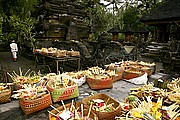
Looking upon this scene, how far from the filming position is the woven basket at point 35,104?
2.22m

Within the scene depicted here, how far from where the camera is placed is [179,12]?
11234 millimetres

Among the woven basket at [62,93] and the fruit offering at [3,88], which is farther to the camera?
the fruit offering at [3,88]

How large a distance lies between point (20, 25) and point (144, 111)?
12252 mm

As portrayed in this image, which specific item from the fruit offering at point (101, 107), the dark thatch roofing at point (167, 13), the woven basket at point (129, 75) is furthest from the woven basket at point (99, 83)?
the dark thatch roofing at point (167, 13)

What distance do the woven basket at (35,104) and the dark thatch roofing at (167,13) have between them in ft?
37.4

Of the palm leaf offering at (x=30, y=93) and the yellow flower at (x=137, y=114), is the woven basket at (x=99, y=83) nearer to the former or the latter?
the palm leaf offering at (x=30, y=93)

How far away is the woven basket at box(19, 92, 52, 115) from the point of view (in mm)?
2223

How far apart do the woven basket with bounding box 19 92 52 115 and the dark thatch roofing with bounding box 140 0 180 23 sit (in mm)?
11392

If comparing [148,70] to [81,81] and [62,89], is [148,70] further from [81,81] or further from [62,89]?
[62,89]

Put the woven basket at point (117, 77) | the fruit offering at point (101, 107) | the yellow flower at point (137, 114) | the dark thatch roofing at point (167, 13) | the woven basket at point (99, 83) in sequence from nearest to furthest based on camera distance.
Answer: the yellow flower at point (137, 114), the fruit offering at point (101, 107), the woven basket at point (99, 83), the woven basket at point (117, 77), the dark thatch roofing at point (167, 13)

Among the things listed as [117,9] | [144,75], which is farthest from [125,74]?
[117,9]

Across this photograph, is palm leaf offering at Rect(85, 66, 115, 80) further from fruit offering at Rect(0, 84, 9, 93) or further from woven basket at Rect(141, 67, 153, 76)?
fruit offering at Rect(0, 84, 9, 93)

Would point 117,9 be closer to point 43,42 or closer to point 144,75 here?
point 43,42

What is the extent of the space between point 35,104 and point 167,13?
41.5 ft
